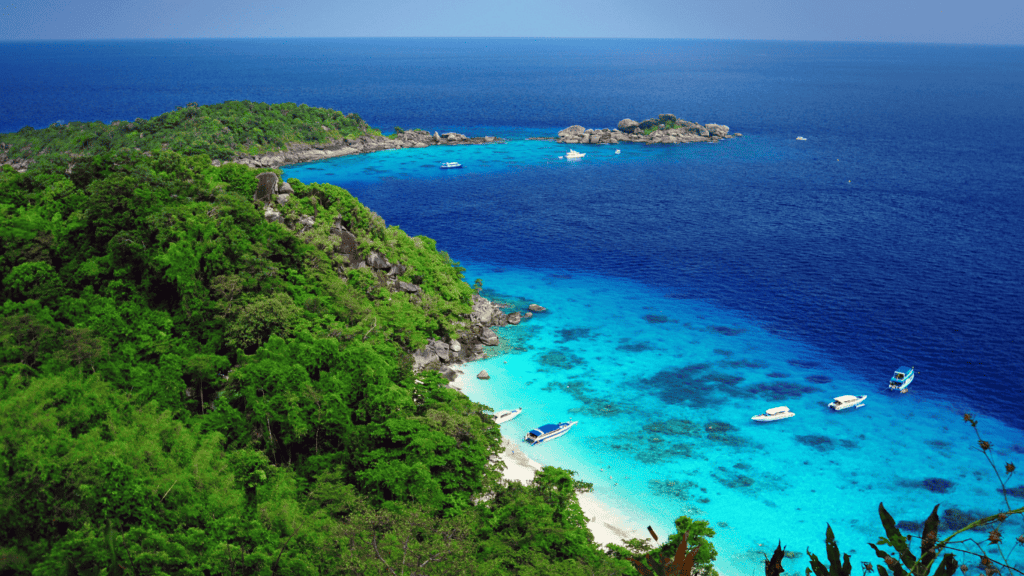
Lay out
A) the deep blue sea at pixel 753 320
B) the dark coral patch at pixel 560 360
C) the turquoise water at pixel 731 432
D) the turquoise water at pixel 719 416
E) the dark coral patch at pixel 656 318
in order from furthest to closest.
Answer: the dark coral patch at pixel 656 318, the dark coral patch at pixel 560 360, the deep blue sea at pixel 753 320, the turquoise water at pixel 719 416, the turquoise water at pixel 731 432

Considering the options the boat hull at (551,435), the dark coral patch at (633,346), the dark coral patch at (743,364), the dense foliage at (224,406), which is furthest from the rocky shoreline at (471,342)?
the dark coral patch at (743,364)

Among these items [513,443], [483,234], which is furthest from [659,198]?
[513,443]

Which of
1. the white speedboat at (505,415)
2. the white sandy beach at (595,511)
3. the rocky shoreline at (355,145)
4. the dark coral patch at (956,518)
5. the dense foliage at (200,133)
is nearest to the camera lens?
the white sandy beach at (595,511)

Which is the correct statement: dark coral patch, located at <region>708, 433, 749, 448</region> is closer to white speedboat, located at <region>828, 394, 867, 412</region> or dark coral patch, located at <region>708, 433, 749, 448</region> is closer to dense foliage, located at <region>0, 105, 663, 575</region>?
white speedboat, located at <region>828, 394, 867, 412</region>

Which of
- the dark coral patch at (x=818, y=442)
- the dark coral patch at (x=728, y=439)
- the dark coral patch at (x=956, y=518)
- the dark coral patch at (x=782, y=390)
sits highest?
the dark coral patch at (x=782, y=390)

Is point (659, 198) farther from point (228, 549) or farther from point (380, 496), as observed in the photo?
point (228, 549)

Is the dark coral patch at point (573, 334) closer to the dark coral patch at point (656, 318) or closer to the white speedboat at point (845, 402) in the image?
the dark coral patch at point (656, 318)

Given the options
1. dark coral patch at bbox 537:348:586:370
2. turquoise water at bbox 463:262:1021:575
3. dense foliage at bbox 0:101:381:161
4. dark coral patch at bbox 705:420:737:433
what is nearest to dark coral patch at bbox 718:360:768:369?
turquoise water at bbox 463:262:1021:575
